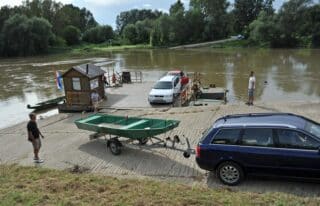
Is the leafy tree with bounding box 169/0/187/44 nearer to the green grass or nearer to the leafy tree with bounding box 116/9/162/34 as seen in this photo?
the green grass

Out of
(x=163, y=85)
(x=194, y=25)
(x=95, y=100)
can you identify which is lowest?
(x=95, y=100)

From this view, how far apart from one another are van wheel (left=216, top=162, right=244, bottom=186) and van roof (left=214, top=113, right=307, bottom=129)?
3.09 ft

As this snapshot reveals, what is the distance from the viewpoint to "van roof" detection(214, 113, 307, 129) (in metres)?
8.34

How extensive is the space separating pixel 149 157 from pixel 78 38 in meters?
109

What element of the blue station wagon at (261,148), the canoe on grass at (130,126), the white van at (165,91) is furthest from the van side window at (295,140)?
the white van at (165,91)

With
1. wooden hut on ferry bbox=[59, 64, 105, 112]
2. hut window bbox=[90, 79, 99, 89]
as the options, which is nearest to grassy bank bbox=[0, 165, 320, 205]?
wooden hut on ferry bbox=[59, 64, 105, 112]

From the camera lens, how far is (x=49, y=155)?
478 inches

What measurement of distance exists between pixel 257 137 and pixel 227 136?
0.68 m

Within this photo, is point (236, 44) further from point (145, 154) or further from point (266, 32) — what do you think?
point (145, 154)

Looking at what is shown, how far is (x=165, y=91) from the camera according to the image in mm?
22562

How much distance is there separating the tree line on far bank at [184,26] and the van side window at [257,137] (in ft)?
236

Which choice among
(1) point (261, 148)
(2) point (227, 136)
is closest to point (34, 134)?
(2) point (227, 136)

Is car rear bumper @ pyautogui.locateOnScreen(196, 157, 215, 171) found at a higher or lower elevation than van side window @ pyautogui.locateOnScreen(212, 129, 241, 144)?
lower

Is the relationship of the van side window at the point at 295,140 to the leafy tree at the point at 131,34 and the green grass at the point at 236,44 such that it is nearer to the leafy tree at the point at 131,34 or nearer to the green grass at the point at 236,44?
the green grass at the point at 236,44
